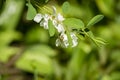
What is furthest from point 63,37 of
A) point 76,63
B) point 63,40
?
point 76,63

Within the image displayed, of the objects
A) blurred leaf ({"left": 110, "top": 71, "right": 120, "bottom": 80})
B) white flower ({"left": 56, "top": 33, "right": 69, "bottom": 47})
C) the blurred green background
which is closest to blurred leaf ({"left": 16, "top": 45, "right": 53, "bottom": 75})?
the blurred green background

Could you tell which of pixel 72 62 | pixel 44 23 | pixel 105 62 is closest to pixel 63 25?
pixel 44 23

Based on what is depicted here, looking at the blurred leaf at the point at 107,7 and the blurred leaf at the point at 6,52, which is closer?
the blurred leaf at the point at 6,52

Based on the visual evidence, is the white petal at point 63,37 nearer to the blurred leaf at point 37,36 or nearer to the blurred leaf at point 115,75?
the blurred leaf at point 115,75

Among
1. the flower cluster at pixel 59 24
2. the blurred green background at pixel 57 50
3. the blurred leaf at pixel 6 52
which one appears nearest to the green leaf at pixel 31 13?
the flower cluster at pixel 59 24

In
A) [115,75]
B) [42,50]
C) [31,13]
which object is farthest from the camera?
[42,50]

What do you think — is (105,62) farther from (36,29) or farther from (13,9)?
(13,9)

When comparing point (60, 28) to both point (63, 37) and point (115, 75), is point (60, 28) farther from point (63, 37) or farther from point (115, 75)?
point (115, 75)

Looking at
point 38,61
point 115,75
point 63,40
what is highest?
point 38,61
